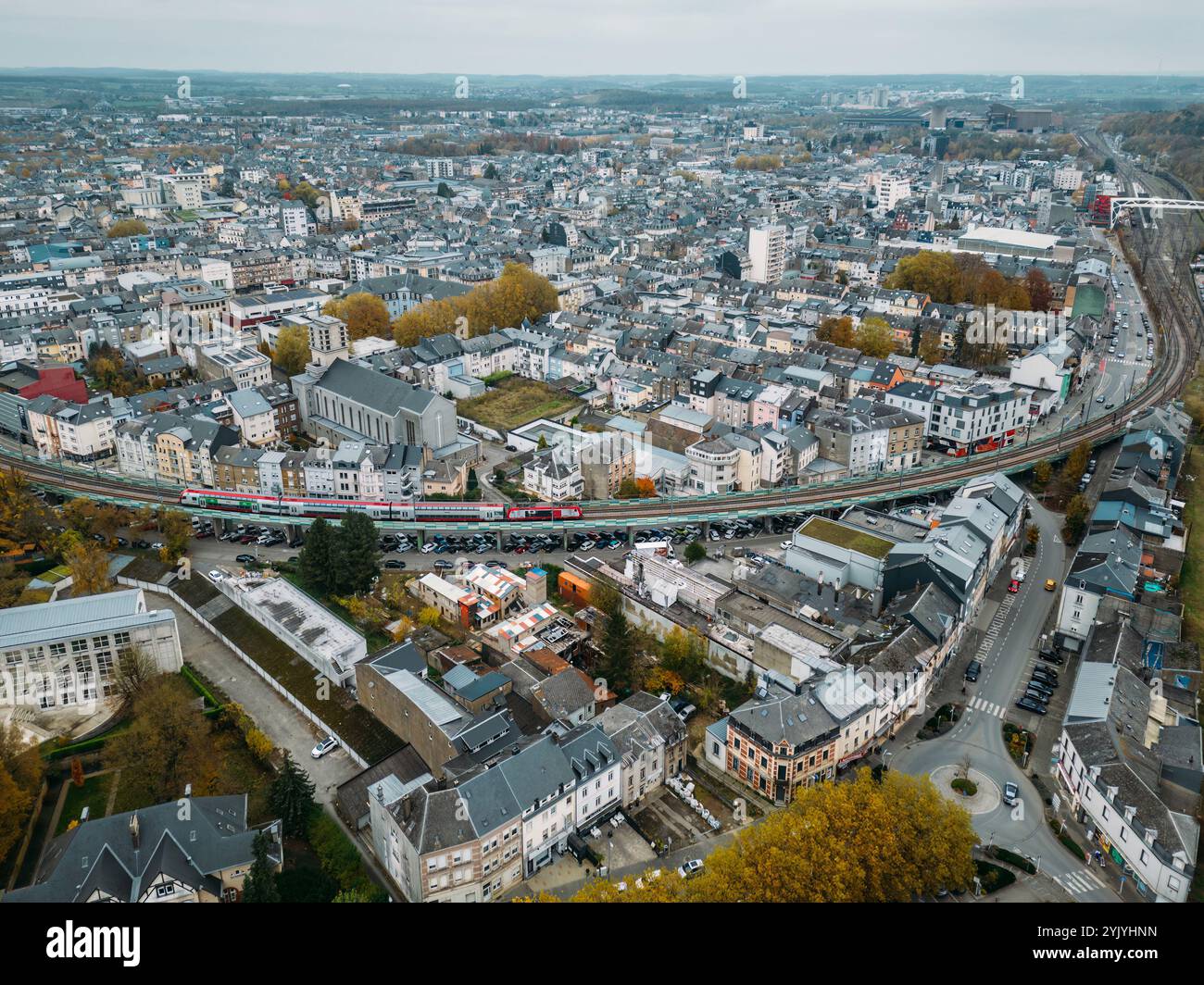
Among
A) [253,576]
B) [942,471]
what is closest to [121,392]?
[253,576]

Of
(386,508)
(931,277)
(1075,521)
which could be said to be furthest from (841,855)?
(931,277)

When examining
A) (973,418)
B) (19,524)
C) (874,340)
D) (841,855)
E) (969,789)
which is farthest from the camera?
(874,340)

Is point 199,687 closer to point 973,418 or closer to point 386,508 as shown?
point 386,508

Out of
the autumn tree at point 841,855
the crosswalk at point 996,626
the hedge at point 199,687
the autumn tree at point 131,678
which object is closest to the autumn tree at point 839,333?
the crosswalk at point 996,626

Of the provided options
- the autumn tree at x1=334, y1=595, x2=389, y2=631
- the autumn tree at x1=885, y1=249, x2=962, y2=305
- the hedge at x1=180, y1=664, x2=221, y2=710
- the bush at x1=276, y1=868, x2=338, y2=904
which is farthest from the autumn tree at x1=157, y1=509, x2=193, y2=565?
the autumn tree at x1=885, y1=249, x2=962, y2=305

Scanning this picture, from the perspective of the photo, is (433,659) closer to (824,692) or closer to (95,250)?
(824,692)

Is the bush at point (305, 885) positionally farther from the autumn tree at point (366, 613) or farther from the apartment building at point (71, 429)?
the apartment building at point (71, 429)
